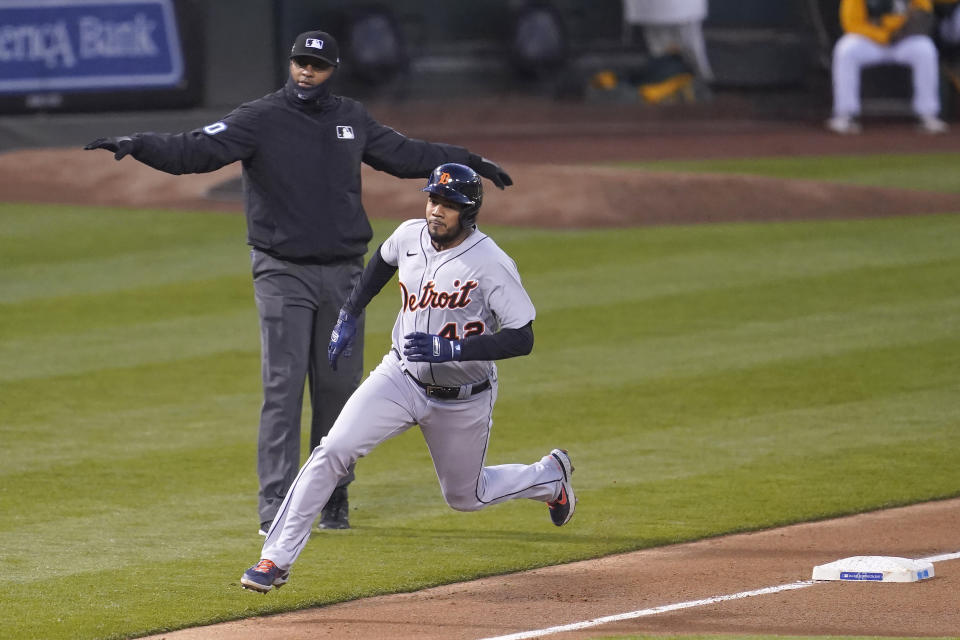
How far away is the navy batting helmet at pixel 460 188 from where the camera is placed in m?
6.68

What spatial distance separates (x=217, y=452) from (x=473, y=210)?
3.17 metres

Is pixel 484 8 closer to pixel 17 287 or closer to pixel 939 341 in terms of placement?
pixel 17 287

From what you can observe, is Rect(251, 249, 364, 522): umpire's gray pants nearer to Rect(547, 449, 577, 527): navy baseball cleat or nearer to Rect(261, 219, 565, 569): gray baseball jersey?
Rect(261, 219, 565, 569): gray baseball jersey

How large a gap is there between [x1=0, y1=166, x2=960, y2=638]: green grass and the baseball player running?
1.31 ft

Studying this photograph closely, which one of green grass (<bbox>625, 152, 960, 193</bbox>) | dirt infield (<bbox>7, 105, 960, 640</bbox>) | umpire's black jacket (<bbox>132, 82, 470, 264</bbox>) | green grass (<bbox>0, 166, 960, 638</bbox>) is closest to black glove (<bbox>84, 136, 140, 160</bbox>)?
umpire's black jacket (<bbox>132, 82, 470, 264</bbox>)

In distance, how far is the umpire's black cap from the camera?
24.9 ft

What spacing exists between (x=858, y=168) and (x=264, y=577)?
1415 cm

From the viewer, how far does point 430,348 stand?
21.2 feet

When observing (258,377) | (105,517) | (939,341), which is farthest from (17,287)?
(939,341)

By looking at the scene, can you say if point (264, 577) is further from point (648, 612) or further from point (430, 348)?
point (648, 612)

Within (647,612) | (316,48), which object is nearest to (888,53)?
(316,48)

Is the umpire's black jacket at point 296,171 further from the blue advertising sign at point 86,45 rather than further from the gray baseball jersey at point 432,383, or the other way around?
the blue advertising sign at point 86,45

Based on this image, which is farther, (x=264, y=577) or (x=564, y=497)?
(x=564, y=497)

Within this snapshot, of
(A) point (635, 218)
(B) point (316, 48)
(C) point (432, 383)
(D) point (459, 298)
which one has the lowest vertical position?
(A) point (635, 218)
